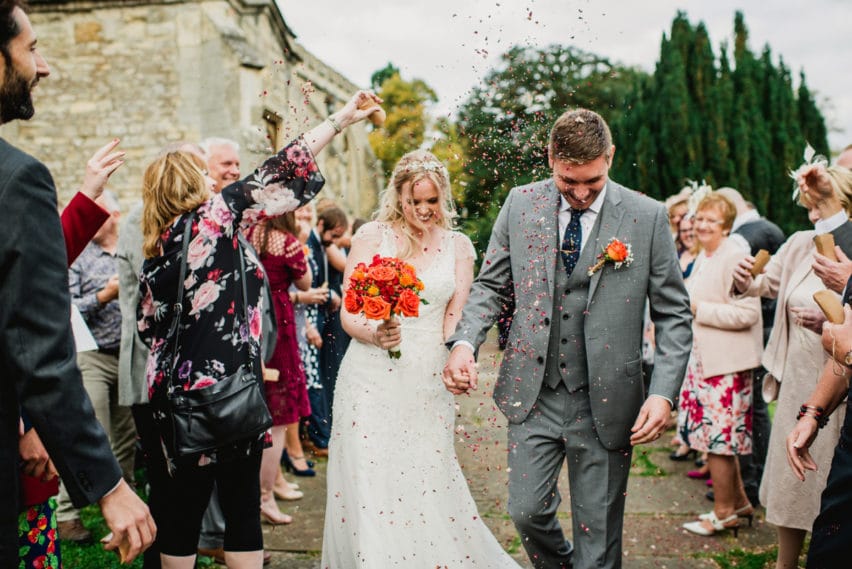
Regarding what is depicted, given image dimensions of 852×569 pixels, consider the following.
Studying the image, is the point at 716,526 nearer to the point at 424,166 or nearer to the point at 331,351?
the point at 424,166

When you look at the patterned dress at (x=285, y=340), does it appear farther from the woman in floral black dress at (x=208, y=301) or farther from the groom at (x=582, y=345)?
the groom at (x=582, y=345)

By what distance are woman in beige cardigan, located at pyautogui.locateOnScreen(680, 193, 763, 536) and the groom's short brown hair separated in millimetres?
2530

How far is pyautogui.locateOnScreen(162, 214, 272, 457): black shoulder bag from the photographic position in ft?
10.4

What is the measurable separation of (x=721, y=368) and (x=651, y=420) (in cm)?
250

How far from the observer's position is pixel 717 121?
15.6 meters

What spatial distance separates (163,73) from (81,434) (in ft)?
43.8

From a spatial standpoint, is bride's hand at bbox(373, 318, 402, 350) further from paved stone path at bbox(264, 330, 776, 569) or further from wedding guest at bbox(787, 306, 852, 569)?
wedding guest at bbox(787, 306, 852, 569)

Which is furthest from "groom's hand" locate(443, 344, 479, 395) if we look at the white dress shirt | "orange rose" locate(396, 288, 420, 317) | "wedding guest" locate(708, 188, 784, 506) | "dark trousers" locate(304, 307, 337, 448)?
"dark trousers" locate(304, 307, 337, 448)

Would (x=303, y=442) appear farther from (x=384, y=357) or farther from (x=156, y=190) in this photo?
(x=156, y=190)

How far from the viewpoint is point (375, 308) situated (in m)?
3.58

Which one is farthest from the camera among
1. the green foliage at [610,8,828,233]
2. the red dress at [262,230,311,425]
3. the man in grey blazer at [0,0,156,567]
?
the green foliage at [610,8,828,233]

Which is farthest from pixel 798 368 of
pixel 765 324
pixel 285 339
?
pixel 285 339

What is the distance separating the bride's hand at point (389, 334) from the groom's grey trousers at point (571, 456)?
2.74ft

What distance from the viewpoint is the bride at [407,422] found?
391 cm
